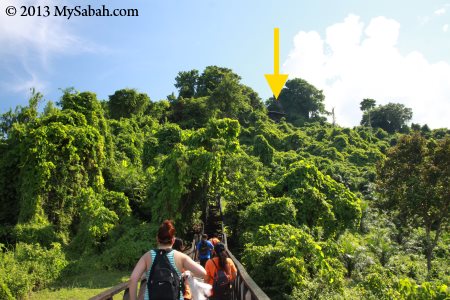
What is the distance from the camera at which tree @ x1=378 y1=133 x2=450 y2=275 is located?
19.6 m

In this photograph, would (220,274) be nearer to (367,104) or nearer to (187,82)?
(187,82)

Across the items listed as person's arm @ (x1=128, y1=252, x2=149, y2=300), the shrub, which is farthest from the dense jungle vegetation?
person's arm @ (x1=128, y1=252, x2=149, y2=300)

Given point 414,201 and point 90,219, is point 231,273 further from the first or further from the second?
point 414,201

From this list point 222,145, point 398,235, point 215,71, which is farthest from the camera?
point 215,71

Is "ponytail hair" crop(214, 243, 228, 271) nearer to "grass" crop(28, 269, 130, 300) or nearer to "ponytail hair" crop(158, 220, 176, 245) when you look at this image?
"ponytail hair" crop(158, 220, 176, 245)

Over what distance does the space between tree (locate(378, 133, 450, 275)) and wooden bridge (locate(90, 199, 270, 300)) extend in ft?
35.5

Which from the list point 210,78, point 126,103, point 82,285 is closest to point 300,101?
point 210,78

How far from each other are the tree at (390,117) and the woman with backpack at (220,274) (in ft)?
243

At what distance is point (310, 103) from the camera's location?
250 feet

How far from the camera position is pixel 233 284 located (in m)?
6.68

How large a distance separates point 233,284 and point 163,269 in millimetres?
3809

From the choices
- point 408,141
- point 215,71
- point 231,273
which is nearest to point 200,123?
point 215,71

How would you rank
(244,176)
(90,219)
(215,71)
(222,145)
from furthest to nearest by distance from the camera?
(215,71) < (244,176) < (222,145) < (90,219)

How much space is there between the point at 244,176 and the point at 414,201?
381 inches
